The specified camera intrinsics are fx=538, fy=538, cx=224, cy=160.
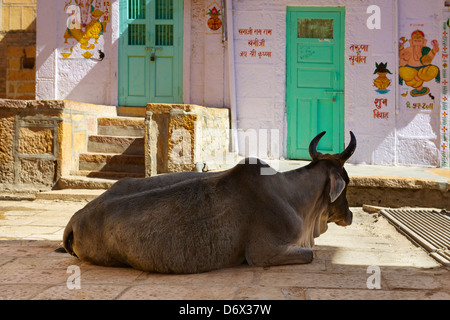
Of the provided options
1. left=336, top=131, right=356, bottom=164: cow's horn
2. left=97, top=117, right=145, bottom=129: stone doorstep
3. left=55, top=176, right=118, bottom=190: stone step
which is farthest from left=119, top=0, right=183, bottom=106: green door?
left=336, top=131, right=356, bottom=164: cow's horn

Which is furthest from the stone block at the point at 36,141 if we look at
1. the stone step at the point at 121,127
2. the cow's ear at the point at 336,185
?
the cow's ear at the point at 336,185

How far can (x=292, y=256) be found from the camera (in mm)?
3574

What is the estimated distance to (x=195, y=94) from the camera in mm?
9648

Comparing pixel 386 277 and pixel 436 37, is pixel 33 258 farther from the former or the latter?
pixel 436 37

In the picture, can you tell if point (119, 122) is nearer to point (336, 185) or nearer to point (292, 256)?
point (336, 185)

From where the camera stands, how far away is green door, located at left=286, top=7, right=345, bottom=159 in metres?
9.22

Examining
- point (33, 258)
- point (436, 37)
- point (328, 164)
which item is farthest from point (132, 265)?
point (436, 37)

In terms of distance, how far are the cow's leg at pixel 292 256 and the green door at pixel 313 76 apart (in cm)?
570

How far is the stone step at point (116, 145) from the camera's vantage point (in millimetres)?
8164

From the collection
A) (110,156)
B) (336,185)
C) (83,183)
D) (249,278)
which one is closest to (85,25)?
(110,156)

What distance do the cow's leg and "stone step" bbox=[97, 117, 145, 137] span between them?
5358 millimetres

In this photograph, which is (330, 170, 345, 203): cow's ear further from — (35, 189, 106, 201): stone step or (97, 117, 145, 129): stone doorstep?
(97, 117, 145, 129): stone doorstep

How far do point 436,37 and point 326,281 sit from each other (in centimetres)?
718

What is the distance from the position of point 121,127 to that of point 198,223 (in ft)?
18.1
